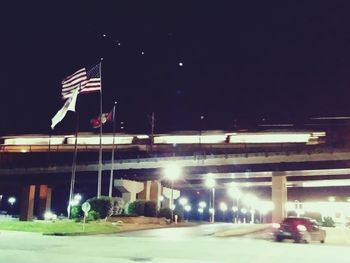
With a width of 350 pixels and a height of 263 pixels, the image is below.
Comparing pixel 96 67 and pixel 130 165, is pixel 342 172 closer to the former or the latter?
pixel 130 165

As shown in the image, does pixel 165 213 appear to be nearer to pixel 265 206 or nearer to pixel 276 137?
pixel 276 137

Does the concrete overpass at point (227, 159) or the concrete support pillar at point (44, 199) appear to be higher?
the concrete overpass at point (227, 159)

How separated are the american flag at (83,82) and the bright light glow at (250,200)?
60.5 metres

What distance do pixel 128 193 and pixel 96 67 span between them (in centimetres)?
2685

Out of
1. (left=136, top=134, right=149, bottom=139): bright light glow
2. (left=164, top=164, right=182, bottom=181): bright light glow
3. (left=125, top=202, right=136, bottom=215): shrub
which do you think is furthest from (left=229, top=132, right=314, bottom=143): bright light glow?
(left=125, top=202, right=136, bottom=215): shrub

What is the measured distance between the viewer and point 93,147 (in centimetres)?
7969

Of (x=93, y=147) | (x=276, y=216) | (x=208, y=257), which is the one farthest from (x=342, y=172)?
(x=208, y=257)

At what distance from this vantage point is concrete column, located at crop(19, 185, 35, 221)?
6706 centimetres

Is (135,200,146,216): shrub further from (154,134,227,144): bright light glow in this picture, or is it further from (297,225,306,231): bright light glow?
(154,134,227,144): bright light glow

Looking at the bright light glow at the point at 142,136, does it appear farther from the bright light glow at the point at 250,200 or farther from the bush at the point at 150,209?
the bush at the point at 150,209

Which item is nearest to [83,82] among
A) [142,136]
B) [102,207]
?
[102,207]

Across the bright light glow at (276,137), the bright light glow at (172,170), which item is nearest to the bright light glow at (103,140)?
the bright light glow at (172,170)

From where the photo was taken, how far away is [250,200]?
3720 inches

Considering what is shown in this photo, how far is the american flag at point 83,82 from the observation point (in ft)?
114
